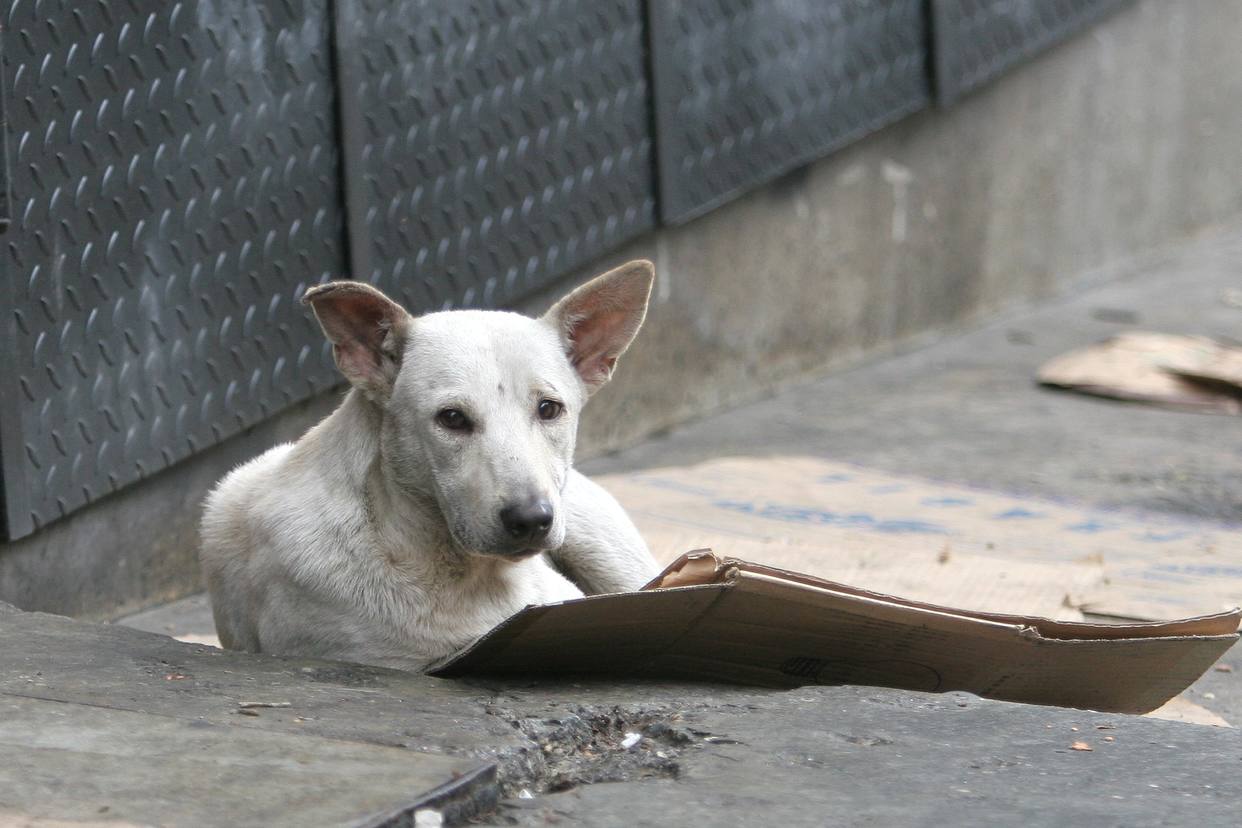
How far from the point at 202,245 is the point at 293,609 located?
1765 millimetres

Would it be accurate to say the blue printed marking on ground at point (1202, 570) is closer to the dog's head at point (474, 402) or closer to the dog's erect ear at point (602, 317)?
the dog's erect ear at point (602, 317)

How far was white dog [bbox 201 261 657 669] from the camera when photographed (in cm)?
320

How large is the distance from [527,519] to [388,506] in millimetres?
417

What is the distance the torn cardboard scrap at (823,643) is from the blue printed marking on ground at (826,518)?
6.41 feet

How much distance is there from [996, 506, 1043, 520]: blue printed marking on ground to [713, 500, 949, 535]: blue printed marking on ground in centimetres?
29

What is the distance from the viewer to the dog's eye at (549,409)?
3324mm

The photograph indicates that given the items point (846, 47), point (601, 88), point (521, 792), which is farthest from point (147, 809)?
point (846, 47)

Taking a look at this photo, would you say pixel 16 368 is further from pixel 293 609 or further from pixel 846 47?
pixel 846 47

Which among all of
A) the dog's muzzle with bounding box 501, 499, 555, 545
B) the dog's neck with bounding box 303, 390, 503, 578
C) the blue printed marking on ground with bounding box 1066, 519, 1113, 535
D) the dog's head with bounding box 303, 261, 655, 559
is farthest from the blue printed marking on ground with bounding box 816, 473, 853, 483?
the dog's muzzle with bounding box 501, 499, 555, 545

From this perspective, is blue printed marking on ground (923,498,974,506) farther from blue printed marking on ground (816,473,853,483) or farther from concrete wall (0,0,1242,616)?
concrete wall (0,0,1242,616)

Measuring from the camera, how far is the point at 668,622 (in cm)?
314

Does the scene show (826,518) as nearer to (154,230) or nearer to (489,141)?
(489,141)

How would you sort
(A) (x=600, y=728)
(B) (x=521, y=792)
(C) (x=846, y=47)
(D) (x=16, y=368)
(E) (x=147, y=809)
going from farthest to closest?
(C) (x=846, y=47), (D) (x=16, y=368), (A) (x=600, y=728), (B) (x=521, y=792), (E) (x=147, y=809)

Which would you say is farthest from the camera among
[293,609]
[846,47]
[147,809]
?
[846,47]
